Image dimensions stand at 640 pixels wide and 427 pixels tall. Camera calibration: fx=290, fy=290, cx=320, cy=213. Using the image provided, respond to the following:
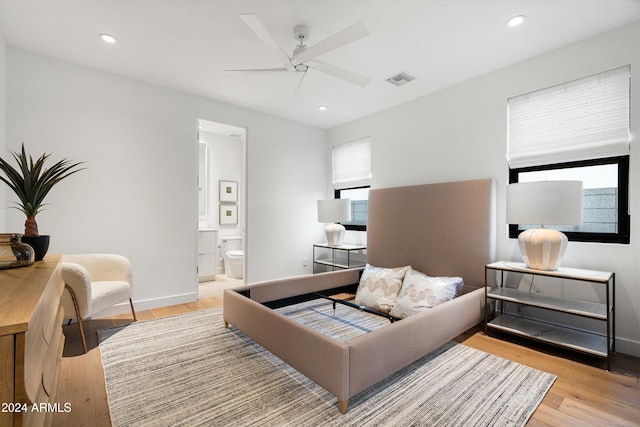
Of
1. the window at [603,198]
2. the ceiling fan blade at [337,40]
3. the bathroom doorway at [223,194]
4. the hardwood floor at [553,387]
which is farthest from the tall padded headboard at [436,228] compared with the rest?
the bathroom doorway at [223,194]

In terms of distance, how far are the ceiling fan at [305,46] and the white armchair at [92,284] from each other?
231 cm

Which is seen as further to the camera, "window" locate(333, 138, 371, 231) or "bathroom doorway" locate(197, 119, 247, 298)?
"bathroom doorway" locate(197, 119, 247, 298)

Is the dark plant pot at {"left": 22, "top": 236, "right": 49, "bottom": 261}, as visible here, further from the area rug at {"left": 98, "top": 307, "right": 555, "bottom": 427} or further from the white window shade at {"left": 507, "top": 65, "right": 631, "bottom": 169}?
the white window shade at {"left": 507, "top": 65, "right": 631, "bottom": 169}

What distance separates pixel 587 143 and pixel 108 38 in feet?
14.2

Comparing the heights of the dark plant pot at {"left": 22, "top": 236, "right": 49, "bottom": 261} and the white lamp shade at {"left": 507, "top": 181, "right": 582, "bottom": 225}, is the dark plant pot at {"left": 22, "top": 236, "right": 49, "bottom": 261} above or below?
below

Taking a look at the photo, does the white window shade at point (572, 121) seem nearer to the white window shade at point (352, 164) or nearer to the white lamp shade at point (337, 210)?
the white window shade at point (352, 164)

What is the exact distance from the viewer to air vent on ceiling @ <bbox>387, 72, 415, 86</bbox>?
127 inches

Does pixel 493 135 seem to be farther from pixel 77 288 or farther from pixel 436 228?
pixel 77 288

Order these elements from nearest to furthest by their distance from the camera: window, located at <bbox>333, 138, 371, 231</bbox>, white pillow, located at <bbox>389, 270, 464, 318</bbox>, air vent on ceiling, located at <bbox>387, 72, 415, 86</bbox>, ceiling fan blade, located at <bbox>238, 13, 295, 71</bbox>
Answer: ceiling fan blade, located at <bbox>238, 13, 295, 71</bbox> < white pillow, located at <bbox>389, 270, 464, 318</bbox> < air vent on ceiling, located at <bbox>387, 72, 415, 86</bbox> < window, located at <bbox>333, 138, 371, 231</bbox>

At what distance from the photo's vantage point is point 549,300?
248 cm

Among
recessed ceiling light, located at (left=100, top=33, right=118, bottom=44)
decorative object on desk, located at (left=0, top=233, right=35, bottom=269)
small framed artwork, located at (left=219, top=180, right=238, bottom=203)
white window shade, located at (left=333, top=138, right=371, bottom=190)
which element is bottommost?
decorative object on desk, located at (left=0, top=233, right=35, bottom=269)

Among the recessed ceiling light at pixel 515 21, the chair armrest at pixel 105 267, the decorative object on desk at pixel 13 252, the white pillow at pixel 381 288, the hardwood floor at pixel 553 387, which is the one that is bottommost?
the hardwood floor at pixel 553 387

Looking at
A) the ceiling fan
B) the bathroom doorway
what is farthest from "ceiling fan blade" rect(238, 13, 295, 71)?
the bathroom doorway

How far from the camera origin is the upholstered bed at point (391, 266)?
1715mm
